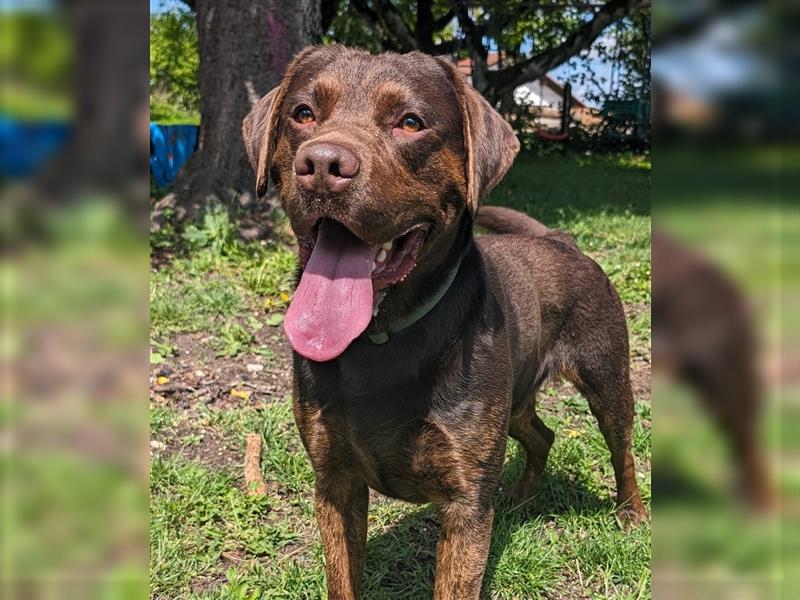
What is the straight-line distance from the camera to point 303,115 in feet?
9.43

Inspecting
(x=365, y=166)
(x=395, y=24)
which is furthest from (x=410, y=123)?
(x=395, y=24)

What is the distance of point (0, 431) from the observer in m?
0.70

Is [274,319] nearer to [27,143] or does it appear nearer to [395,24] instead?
[27,143]

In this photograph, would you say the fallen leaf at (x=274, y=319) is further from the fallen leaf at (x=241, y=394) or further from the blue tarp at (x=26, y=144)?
the blue tarp at (x=26, y=144)

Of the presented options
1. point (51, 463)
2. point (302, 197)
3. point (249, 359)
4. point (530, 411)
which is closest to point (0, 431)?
point (51, 463)

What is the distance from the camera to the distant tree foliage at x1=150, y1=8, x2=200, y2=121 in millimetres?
21681

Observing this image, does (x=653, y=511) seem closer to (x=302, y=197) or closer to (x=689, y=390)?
(x=689, y=390)

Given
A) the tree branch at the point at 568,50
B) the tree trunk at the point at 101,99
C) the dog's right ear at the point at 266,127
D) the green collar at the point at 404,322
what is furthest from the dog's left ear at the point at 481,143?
the tree branch at the point at 568,50

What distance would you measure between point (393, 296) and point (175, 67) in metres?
26.2

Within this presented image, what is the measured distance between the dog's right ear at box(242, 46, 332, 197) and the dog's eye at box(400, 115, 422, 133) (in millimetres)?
536

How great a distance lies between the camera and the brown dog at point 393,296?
249 cm

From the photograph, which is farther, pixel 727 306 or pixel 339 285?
pixel 339 285

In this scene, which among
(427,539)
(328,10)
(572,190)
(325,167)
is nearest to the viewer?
(325,167)

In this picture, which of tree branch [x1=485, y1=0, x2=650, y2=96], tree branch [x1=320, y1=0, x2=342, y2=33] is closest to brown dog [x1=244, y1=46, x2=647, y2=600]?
tree branch [x1=485, y1=0, x2=650, y2=96]
